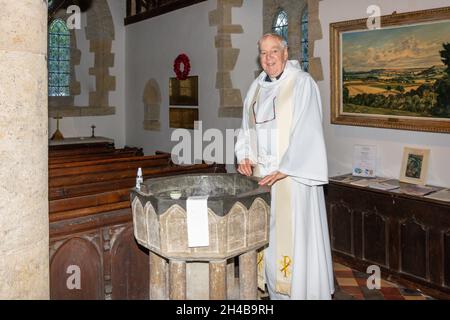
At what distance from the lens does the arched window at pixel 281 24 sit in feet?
24.6

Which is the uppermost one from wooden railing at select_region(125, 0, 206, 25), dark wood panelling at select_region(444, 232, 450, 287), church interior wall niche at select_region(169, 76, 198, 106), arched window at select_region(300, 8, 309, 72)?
wooden railing at select_region(125, 0, 206, 25)

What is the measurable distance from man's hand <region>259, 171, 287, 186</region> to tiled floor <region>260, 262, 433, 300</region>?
48.8 inches

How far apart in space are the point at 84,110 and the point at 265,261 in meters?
7.45

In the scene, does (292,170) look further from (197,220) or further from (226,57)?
(226,57)

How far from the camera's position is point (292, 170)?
10.7 feet

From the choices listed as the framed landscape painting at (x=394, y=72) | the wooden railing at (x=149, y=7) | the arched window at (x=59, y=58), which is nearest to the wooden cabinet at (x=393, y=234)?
the framed landscape painting at (x=394, y=72)

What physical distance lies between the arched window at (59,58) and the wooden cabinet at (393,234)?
735 centimetres

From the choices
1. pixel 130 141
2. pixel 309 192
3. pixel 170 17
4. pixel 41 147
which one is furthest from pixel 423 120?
pixel 130 141

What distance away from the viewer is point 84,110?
404 inches

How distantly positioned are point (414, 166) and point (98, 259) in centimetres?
289

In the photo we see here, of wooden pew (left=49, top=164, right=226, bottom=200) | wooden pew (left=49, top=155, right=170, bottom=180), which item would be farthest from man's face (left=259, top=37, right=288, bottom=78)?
wooden pew (left=49, top=155, right=170, bottom=180)

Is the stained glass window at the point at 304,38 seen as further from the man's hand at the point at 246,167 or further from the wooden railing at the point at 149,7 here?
the man's hand at the point at 246,167

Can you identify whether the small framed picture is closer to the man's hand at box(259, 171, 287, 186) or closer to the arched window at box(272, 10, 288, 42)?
the man's hand at box(259, 171, 287, 186)

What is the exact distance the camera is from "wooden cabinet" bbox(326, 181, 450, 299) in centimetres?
415
